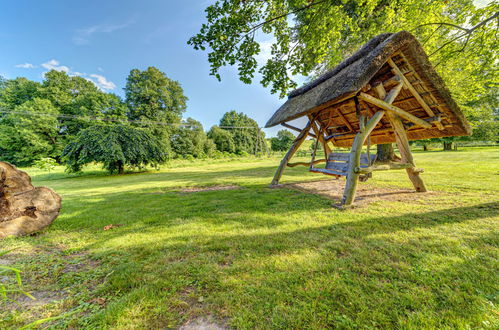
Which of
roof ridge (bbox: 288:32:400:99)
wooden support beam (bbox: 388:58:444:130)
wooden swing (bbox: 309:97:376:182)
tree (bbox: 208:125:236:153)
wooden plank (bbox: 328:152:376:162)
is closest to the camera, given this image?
wooden support beam (bbox: 388:58:444:130)

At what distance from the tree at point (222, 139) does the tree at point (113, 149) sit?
26233mm

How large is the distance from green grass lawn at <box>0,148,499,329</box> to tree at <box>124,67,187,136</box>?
29.7m

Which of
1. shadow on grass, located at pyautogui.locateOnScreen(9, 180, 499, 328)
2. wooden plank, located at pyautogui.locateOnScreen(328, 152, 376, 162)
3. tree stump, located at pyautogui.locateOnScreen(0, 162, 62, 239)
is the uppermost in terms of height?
wooden plank, located at pyautogui.locateOnScreen(328, 152, 376, 162)

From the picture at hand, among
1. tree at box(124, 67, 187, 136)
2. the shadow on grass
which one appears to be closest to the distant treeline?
tree at box(124, 67, 187, 136)

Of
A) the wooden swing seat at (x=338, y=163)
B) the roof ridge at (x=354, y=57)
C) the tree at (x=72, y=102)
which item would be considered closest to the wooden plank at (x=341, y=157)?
the wooden swing seat at (x=338, y=163)

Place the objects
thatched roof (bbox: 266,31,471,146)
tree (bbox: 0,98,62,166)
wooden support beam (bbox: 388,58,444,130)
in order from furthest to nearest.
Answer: tree (bbox: 0,98,62,166)
wooden support beam (bbox: 388,58,444,130)
thatched roof (bbox: 266,31,471,146)

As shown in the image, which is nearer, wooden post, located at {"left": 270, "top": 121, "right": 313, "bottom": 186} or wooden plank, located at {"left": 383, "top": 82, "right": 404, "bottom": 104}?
wooden plank, located at {"left": 383, "top": 82, "right": 404, "bottom": 104}

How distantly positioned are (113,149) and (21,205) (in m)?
13.2

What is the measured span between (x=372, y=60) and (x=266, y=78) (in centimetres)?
309

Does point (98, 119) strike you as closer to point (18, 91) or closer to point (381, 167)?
point (18, 91)

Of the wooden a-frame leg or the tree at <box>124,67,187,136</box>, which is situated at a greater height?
the tree at <box>124,67,187,136</box>

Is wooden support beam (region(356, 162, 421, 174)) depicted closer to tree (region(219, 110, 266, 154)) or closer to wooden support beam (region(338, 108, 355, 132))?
wooden support beam (region(338, 108, 355, 132))

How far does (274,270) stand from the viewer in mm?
1908

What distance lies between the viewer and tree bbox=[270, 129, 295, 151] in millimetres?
53784
